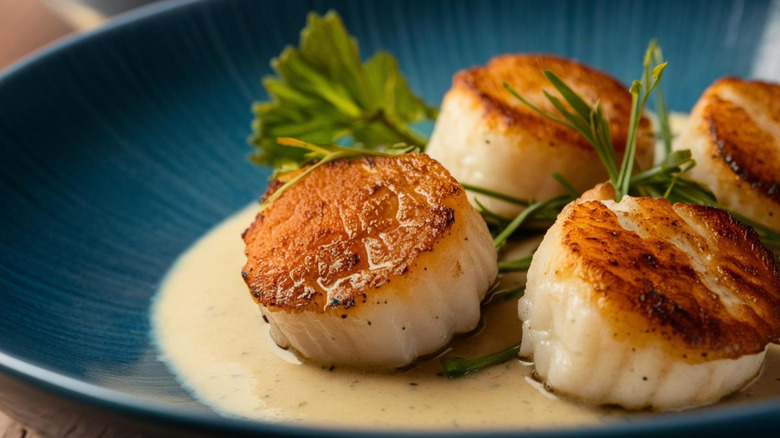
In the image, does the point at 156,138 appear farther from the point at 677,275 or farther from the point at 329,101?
the point at 677,275

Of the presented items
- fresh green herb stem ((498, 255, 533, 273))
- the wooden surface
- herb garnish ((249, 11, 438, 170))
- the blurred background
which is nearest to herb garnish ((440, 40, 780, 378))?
fresh green herb stem ((498, 255, 533, 273))

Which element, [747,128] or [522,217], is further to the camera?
A: [747,128]

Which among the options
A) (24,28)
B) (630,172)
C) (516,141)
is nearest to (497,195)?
(516,141)

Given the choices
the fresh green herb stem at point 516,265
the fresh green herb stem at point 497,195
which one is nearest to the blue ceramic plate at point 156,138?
the fresh green herb stem at point 516,265

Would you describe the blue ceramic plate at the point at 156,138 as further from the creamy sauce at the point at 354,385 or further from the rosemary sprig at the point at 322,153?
the rosemary sprig at the point at 322,153

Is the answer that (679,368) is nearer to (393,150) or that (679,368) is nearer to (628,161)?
(628,161)

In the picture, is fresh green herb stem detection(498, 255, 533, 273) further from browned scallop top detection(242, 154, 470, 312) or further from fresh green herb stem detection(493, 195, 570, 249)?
browned scallop top detection(242, 154, 470, 312)

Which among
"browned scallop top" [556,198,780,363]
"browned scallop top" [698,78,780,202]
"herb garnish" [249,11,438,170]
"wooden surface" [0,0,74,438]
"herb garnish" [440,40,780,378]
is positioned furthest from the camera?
"wooden surface" [0,0,74,438]
